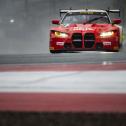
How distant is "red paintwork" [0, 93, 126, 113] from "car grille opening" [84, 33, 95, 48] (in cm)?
609

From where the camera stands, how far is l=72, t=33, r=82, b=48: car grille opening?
12.1 m

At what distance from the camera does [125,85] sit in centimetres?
679

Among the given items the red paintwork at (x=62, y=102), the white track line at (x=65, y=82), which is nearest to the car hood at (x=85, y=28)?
the white track line at (x=65, y=82)

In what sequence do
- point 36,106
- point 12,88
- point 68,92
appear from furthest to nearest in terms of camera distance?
point 12,88 < point 68,92 < point 36,106

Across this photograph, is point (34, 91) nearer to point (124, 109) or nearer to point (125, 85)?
point (125, 85)

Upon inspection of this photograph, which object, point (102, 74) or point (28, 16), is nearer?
point (102, 74)

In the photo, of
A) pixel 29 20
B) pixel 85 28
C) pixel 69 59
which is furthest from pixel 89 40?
pixel 29 20

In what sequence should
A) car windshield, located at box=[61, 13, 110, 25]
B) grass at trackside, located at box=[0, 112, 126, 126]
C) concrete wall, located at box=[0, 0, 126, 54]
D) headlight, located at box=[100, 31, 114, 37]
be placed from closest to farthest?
grass at trackside, located at box=[0, 112, 126, 126] < headlight, located at box=[100, 31, 114, 37] < car windshield, located at box=[61, 13, 110, 25] < concrete wall, located at box=[0, 0, 126, 54]

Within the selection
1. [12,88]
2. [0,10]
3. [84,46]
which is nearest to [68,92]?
[12,88]

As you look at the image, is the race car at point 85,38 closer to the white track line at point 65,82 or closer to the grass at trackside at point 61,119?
the white track line at point 65,82

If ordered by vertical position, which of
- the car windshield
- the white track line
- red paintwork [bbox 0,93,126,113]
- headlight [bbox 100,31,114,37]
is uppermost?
the car windshield

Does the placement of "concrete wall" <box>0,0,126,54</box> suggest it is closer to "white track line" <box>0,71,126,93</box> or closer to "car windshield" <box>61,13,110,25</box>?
"car windshield" <box>61,13,110,25</box>

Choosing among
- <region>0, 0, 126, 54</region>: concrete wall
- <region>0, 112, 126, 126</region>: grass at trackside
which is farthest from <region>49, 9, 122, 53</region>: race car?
<region>0, 0, 126, 54</region>: concrete wall

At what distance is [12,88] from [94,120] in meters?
2.75
